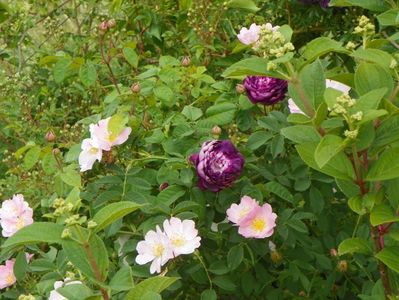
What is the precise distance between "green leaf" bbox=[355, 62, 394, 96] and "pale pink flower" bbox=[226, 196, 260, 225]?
0.36m

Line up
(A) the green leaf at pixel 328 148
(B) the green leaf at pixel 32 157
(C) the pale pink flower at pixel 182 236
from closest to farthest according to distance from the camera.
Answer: (A) the green leaf at pixel 328 148 → (C) the pale pink flower at pixel 182 236 → (B) the green leaf at pixel 32 157

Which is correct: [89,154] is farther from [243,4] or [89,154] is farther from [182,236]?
[243,4]

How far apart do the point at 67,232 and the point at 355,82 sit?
18.3 inches

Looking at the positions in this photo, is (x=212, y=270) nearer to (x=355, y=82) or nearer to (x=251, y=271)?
(x=251, y=271)

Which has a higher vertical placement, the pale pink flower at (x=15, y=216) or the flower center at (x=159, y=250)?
the flower center at (x=159, y=250)

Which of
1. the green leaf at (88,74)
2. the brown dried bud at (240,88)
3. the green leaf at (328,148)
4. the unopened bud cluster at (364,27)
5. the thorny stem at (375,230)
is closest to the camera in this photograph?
the green leaf at (328,148)

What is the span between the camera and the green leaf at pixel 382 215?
1184 millimetres

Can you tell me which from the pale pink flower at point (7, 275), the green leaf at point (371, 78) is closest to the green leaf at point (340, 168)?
the green leaf at point (371, 78)

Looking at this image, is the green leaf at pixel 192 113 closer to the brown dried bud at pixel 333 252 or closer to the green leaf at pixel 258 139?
the green leaf at pixel 258 139

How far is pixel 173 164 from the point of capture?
60.3 inches

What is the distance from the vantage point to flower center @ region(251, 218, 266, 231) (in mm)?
1491

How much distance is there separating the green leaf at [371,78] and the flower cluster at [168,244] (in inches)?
15.8

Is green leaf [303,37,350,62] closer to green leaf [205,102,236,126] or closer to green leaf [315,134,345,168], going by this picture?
green leaf [315,134,345,168]

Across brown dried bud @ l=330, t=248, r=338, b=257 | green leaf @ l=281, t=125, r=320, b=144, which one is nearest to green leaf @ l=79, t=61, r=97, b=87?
brown dried bud @ l=330, t=248, r=338, b=257
